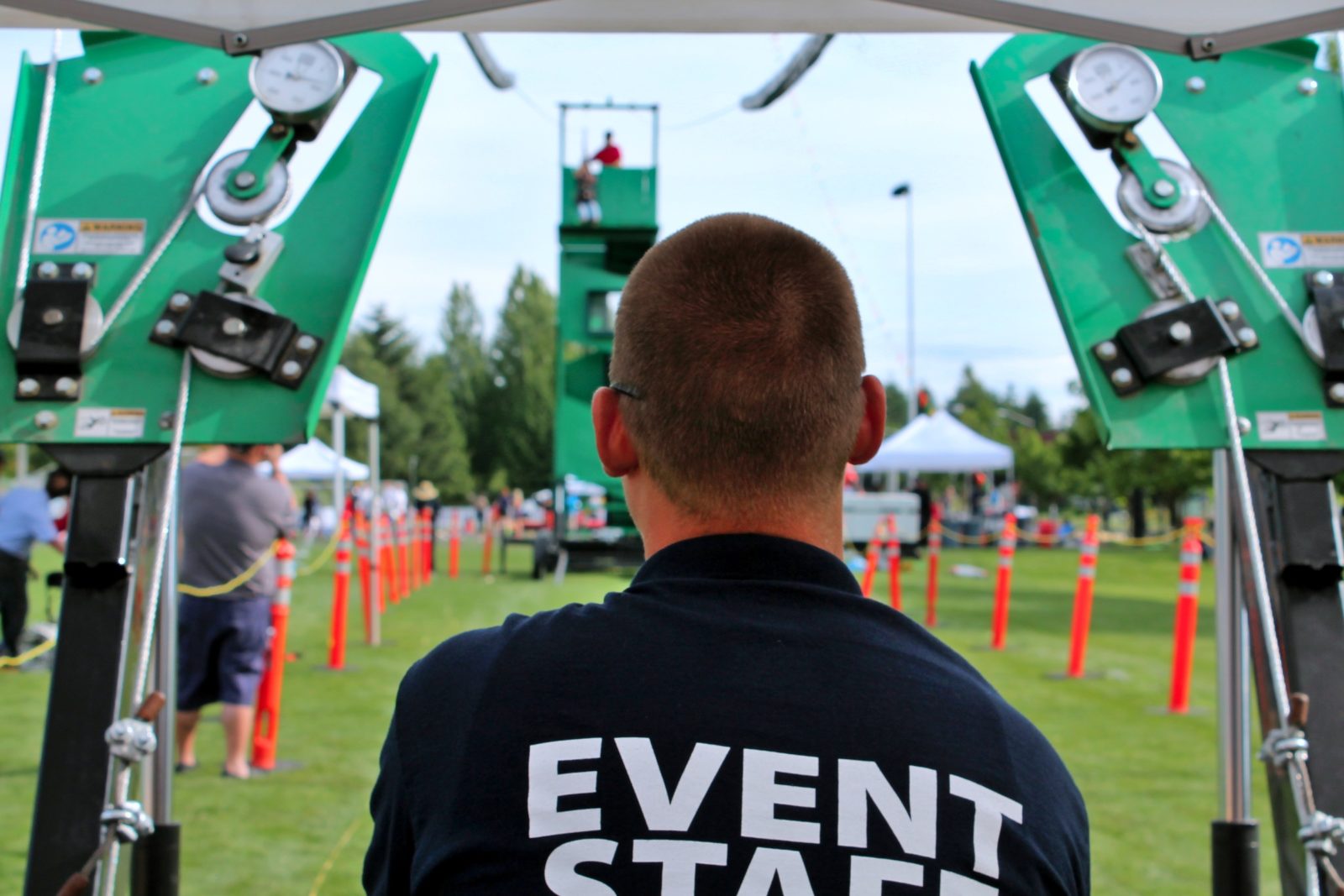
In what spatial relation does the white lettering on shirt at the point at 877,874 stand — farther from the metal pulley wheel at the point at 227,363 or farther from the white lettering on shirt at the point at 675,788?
the metal pulley wheel at the point at 227,363

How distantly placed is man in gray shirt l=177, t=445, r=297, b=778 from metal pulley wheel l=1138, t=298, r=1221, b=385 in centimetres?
459

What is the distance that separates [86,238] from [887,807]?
2.04 m

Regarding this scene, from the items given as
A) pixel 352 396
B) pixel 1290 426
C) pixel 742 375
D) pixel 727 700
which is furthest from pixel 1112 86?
pixel 352 396

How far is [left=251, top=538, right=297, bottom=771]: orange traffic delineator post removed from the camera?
613cm

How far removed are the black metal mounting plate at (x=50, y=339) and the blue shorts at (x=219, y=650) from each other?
149 inches

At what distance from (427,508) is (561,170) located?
9816 millimetres

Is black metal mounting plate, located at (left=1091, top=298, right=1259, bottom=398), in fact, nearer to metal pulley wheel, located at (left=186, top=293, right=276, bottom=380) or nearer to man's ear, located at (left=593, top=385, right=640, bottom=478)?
man's ear, located at (left=593, top=385, right=640, bottom=478)

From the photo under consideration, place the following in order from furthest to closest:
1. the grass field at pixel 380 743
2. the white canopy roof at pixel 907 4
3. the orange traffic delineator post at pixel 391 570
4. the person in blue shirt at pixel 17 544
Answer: the orange traffic delineator post at pixel 391 570 < the person in blue shirt at pixel 17 544 < the grass field at pixel 380 743 < the white canopy roof at pixel 907 4

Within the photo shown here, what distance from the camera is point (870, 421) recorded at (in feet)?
4.21

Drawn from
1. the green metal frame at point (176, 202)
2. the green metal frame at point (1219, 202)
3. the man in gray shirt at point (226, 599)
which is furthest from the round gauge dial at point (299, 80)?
the man in gray shirt at point (226, 599)

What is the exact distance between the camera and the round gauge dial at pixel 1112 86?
249 cm

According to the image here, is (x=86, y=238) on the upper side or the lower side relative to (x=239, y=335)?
upper

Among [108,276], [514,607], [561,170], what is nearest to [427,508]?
[514,607]

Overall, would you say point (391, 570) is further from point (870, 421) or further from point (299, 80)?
point (870, 421)
